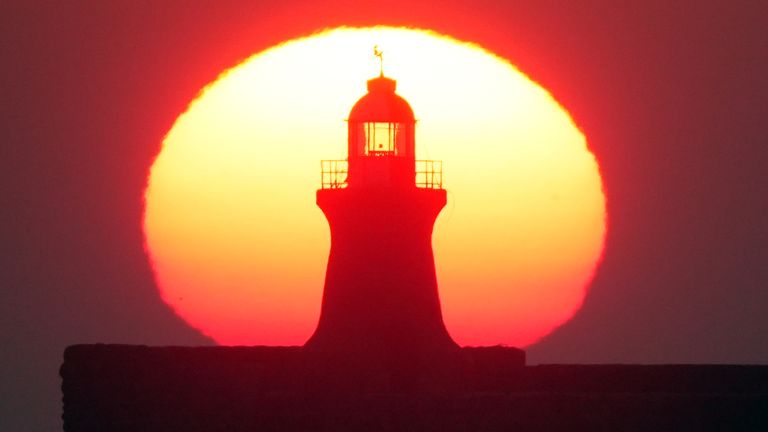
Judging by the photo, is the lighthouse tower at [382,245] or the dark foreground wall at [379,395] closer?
the dark foreground wall at [379,395]

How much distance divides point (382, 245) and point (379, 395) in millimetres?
3413

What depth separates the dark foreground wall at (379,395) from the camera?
35.2m

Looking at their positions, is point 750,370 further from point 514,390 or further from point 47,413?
point 47,413

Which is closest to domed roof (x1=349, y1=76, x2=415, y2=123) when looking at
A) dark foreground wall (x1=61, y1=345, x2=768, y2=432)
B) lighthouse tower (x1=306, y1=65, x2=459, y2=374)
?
→ lighthouse tower (x1=306, y1=65, x2=459, y2=374)

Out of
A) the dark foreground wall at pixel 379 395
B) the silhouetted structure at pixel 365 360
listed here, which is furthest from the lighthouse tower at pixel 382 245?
the dark foreground wall at pixel 379 395

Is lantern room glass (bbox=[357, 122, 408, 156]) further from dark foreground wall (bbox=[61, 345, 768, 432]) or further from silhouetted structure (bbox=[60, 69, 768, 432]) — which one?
dark foreground wall (bbox=[61, 345, 768, 432])

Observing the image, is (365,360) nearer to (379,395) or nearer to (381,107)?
(379,395)

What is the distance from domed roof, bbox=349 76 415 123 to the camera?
39281 millimetres

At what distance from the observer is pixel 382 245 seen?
38.9m

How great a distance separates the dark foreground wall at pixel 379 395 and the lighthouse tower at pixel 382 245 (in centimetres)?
63

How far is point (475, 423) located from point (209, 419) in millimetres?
4181

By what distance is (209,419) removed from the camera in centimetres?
3778

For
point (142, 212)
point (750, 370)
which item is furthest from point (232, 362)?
point (142, 212)

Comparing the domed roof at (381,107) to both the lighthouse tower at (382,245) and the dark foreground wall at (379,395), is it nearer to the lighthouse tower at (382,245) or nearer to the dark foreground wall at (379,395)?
the lighthouse tower at (382,245)
